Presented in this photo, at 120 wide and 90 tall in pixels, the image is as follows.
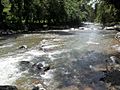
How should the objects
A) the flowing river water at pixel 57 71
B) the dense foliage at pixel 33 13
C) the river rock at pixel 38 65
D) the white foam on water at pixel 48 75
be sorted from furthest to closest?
the dense foliage at pixel 33 13
the river rock at pixel 38 65
the white foam on water at pixel 48 75
the flowing river water at pixel 57 71

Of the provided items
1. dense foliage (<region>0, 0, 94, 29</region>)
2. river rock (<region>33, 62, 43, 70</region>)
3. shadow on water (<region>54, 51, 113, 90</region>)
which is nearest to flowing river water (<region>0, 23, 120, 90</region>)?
shadow on water (<region>54, 51, 113, 90</region>)

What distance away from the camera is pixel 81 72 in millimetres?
20750

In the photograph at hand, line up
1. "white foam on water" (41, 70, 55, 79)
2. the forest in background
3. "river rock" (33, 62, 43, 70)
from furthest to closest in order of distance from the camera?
the forest in background
"river rock" (33, 62, 43, 70)
"white foam on water" (41, 70, 55, 79)

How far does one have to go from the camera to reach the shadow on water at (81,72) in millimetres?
17844

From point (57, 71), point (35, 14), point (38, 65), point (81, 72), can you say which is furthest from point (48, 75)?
point (35, 14)

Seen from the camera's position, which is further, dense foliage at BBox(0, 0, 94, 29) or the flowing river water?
dense foliage at BBox(0, 0, 94, 29)

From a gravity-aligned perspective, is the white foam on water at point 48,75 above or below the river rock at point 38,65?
below

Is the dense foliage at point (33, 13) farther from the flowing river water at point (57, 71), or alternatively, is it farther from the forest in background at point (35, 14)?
the flowing river water at point (57, 71)

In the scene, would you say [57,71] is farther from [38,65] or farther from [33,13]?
[33,13]

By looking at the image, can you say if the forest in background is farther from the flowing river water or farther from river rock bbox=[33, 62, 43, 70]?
river rock bbox=[33, 62, 43, 70]

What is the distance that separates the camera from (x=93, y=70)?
69.6 feet

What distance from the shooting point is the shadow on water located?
58.5 ft

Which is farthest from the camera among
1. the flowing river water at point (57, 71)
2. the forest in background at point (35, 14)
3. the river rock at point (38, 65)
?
the forest in background at point (35, 14)

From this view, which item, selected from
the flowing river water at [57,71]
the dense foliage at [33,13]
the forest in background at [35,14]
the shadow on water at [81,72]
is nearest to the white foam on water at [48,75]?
the flowing river water at [57,71]
